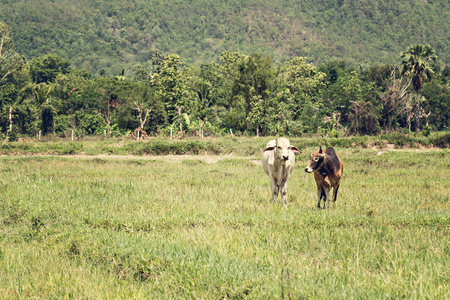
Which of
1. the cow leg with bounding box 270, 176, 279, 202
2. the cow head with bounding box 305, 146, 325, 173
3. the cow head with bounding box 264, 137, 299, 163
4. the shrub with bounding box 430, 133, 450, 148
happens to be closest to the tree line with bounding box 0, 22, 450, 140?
the shrub with bounding box 430, 133, 450, 148

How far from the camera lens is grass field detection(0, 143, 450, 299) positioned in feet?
15.2

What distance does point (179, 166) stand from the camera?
20.0 metres

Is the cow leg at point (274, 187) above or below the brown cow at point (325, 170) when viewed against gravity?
below

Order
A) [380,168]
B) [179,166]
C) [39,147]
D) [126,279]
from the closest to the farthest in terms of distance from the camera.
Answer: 1. [126,279]
2. [380,168]
3. [179,166]
4. [39,147]

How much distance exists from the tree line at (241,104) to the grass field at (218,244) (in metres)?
26.9

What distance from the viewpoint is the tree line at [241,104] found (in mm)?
39031

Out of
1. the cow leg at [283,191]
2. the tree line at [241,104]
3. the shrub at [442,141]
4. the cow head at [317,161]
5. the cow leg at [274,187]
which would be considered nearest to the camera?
the cow head at [317,161]

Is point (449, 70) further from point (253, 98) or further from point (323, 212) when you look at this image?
point (323, 212)

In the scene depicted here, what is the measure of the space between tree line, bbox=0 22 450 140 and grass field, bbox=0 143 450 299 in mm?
26851

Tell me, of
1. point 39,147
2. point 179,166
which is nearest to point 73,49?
point 39,147

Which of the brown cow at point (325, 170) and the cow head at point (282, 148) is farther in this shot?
the cow head at point (282, 148)

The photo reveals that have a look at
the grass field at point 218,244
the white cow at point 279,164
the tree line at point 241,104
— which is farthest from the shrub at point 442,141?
the white cow at point 279,164

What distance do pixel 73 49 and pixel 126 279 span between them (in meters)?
174

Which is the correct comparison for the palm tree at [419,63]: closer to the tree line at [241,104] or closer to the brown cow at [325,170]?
the tree line at [241,104]
